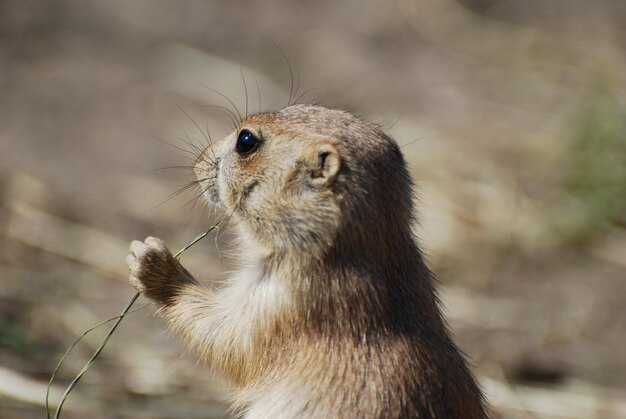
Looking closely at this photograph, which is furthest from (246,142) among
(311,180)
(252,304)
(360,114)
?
(360,114)

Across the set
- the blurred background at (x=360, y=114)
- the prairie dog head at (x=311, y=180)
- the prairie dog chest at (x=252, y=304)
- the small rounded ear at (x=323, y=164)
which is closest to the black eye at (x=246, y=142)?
the prairie dog head at (x=311, y=180)

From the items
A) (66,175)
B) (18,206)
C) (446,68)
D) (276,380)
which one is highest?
(446,68)

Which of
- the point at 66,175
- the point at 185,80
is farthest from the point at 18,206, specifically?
the point at 185,80

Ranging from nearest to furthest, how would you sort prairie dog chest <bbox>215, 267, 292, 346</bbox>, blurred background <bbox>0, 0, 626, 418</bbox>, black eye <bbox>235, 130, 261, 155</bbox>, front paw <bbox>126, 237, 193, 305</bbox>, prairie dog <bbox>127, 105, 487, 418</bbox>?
prairie dog <bbox>127, 105, 487, 418</bbox>, prairie dog chest <bbox>215, 267, 292, 346</bbox>, black eye <bbox>235, 130, 261, 155</bbox>, front paw <bbox>126, 237, 193, 305</bbox>, blurred background <bbox>0, 0, 626, 418</bbox>

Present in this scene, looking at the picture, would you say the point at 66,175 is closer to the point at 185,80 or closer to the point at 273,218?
the point at 185,80

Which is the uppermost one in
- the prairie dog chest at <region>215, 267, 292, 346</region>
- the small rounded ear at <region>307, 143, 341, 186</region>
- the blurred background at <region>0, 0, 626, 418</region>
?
the blurred background at <region>0, 0, 626, 418</region>

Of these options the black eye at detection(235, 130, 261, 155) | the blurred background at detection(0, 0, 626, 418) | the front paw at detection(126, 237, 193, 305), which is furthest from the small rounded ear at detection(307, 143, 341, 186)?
the blurred background at detection(0, 0, 626, 418)

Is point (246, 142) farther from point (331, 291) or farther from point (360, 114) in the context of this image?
point (360, 114)

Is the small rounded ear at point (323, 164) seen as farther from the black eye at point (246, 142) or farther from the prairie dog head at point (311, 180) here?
the black eye at point (246, 142)

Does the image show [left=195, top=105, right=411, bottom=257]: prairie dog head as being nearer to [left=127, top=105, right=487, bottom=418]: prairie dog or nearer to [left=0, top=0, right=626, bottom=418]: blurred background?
[left=127, top=105, right=487, bottom=418]: prairie dog
